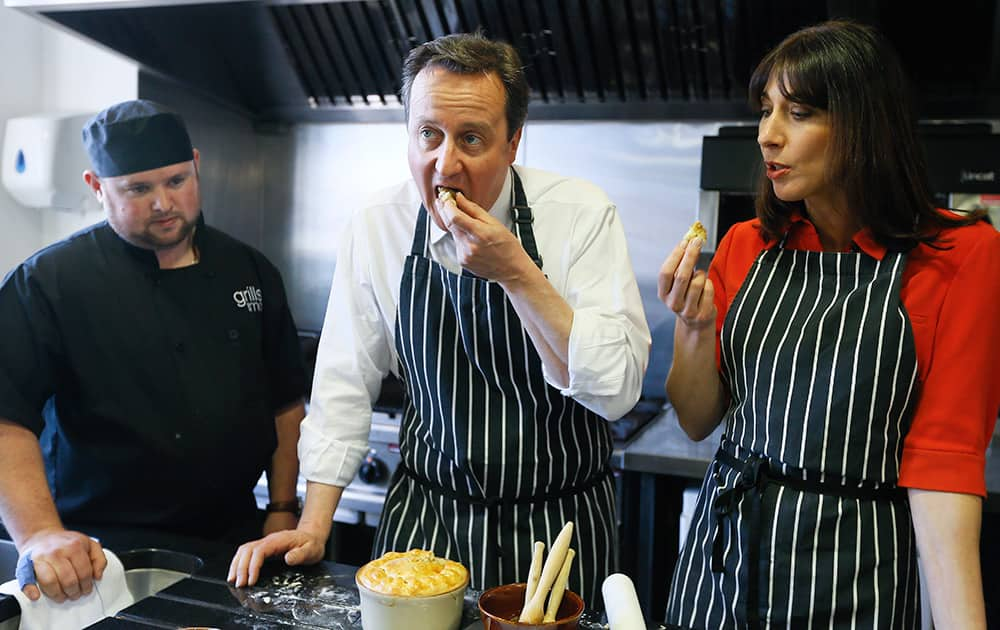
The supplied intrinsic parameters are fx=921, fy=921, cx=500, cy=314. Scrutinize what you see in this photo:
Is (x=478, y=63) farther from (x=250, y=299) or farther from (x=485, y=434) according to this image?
(x=250, y=299)

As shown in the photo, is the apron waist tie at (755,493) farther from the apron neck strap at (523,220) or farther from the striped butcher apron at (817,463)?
the apron neck strap at (523,220)

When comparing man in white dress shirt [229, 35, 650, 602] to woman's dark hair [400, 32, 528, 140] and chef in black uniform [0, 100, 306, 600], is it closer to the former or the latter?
woman's dark hair [400, 32, 528, 140]

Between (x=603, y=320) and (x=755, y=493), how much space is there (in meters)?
0.37

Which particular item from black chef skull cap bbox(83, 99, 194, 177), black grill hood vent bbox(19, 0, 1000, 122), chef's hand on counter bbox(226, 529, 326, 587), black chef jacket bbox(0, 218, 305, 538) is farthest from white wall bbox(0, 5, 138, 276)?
chef's hand on counter bbox(226, 529, 326, 587)

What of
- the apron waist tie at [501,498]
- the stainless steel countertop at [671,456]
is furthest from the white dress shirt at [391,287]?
the stainless steel countertop at [671,456]

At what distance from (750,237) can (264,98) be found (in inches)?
97.5

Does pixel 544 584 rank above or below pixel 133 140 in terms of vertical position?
below

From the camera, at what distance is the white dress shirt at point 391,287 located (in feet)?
5.10

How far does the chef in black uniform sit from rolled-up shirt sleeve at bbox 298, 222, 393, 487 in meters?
0.41

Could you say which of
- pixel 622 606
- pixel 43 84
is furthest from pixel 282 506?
pixel 43 84

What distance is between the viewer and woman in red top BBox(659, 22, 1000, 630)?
1.37 m

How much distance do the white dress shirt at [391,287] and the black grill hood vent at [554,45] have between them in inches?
51.8

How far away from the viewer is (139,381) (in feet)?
6.46

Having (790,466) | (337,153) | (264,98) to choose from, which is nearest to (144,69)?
(264,98)
